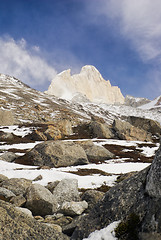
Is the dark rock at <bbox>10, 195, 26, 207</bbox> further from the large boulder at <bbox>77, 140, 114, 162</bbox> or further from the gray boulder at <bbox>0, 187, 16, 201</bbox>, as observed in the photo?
the large boulder at <bbox>77, 140, 114, 162</bbox>

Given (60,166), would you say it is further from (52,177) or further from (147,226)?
(147,226)

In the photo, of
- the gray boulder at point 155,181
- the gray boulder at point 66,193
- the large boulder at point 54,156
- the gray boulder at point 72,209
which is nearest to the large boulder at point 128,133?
the large boulder at point 54,156

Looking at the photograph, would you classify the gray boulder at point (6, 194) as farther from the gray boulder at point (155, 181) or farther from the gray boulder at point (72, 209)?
the gray boulder at point (155, 181)

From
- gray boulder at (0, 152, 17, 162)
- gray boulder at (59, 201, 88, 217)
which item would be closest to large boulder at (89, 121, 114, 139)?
gray boulder at (0, 152, 17, 162)

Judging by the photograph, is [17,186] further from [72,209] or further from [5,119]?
[5,119]

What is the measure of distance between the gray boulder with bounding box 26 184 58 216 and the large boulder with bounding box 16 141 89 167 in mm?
15326

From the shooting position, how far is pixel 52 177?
62.7ft

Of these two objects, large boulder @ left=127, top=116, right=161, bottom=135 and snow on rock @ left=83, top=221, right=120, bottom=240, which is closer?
snow on rock @ left=83, top=221, right=120, bottom=240

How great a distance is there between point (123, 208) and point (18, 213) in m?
3.32

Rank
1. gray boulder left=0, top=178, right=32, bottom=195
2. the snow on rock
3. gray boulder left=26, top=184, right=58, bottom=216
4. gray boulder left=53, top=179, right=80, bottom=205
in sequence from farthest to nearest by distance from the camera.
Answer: gray boulder left=0, top=178, right=32, bottom=195, gray boulder left=53, top=179, right=80, bottom=205, gray boulder left=26, top=184, right=58, bottom=216, the snow on rock

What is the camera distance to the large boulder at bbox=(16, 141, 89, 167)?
2753 centimetres

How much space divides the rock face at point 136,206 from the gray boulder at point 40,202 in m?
5.62

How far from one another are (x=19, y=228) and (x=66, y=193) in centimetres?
875

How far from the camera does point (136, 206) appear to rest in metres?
5.51
